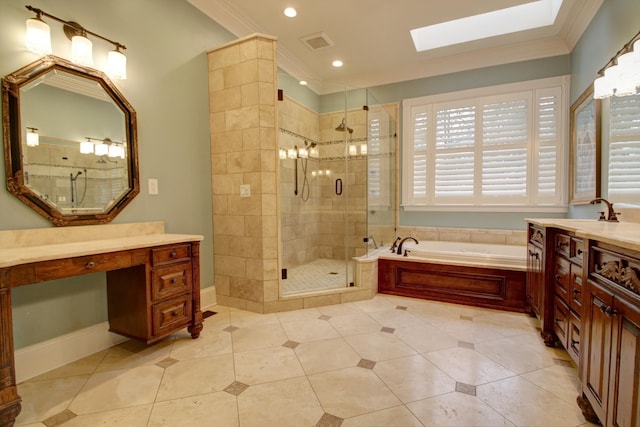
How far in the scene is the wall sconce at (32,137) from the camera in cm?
167

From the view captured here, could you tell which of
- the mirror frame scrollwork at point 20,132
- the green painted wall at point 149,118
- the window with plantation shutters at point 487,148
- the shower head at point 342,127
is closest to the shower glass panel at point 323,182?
the shower head at point 342,127

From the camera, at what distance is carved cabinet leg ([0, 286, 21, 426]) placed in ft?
4.06

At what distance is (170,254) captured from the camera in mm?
1990

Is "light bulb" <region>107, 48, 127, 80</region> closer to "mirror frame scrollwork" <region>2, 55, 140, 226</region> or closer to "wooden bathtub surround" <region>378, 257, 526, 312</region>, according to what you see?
"mirror frame scrollwork" <region>2, 55, 140, 226</region>

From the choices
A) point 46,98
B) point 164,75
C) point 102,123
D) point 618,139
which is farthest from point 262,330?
point 618,139

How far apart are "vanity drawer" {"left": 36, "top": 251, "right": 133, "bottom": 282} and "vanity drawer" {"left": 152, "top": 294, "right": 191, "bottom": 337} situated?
42 centimetres

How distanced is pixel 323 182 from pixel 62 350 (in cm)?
332

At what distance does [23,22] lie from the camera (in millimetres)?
1638

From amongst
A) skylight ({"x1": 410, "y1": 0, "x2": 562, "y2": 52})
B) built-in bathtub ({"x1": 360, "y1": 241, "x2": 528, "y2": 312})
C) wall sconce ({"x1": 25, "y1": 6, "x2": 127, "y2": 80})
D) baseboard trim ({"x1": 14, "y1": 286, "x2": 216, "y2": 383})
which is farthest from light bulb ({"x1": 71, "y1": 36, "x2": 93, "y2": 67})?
skylight ({"x1": 410, "y1": 0, "x2": 562, "y2": 52})

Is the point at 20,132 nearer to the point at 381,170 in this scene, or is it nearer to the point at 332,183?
the point at 332,183

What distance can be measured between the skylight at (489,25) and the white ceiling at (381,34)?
7cm

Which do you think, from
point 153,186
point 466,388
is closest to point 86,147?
point 153,186

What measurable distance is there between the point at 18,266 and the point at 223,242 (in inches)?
63.3

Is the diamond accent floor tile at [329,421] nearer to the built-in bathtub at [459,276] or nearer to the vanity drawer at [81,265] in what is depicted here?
the vanity drawer at [81,265]
